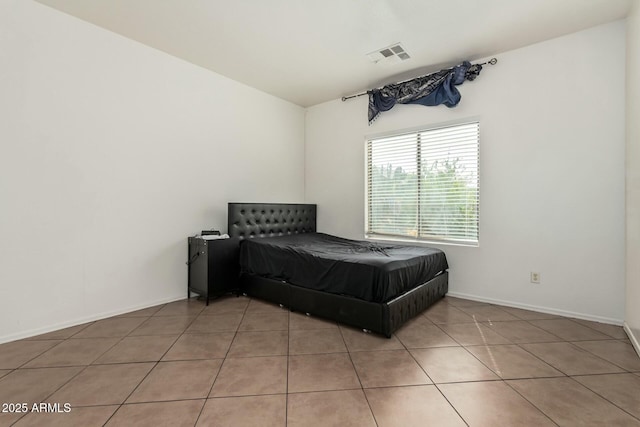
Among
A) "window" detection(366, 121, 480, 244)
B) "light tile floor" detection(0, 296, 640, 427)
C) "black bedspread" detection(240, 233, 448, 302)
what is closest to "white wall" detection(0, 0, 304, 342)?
"light tile floor" detection(0, 296, 640, 427)

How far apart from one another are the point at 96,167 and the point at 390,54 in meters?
3.21

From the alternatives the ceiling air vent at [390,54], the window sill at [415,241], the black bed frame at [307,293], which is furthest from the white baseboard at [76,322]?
the ceiling air vent at [390,54]

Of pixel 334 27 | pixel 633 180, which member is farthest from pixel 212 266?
pixel 633 180

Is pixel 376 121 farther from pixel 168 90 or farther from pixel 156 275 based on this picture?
pixel 156 275

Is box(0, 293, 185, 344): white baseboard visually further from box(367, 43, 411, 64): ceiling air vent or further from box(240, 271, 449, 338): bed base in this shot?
box(367, 43, 411, 64): ceiling air vent

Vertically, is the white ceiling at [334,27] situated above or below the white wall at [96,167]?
above

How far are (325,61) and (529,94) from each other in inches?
87.1

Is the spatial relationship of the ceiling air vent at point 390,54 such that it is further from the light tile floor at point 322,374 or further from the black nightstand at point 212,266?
the light tile floor at point 322,374

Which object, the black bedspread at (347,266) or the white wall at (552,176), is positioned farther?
the white wall at (552,176)

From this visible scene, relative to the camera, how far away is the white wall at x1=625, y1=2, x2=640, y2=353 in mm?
2140

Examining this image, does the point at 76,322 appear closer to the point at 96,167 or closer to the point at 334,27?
the point at 96,167

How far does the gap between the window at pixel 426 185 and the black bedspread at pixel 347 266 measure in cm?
55

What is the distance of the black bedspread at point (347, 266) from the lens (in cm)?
236

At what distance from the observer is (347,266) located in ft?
8.24
